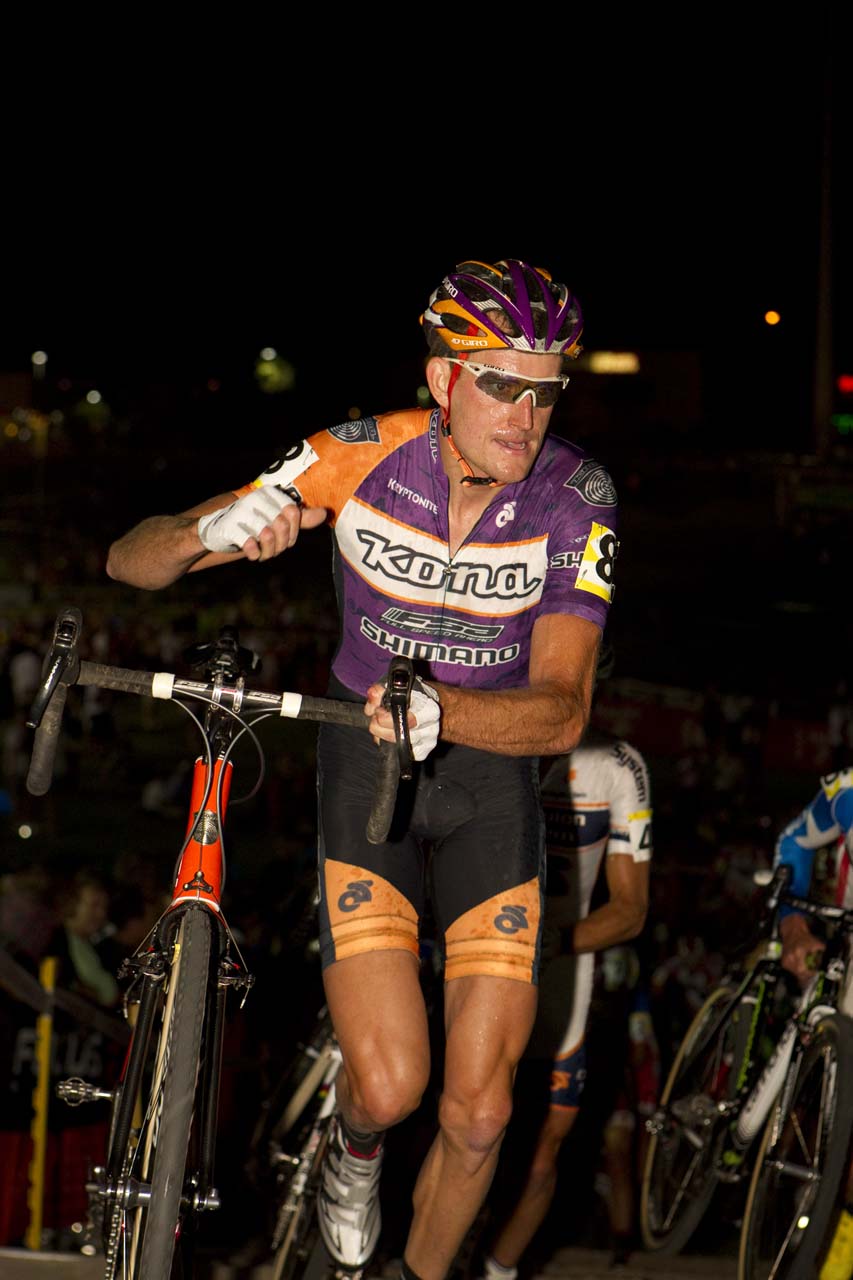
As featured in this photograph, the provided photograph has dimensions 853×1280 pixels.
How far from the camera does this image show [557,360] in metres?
4.23

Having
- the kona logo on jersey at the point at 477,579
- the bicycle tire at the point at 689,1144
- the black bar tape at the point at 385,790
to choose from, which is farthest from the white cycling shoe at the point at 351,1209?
the bicycle tire at the point at 689,1144

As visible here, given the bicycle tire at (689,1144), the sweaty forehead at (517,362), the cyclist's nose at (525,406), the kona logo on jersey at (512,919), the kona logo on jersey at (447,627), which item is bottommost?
the bicycle tire at (689,1144)

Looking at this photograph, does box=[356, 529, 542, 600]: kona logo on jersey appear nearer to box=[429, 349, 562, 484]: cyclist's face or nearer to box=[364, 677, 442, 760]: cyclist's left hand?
box=[429, 349, 562, 484]: cyclist's face

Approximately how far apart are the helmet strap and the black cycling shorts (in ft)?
2.78

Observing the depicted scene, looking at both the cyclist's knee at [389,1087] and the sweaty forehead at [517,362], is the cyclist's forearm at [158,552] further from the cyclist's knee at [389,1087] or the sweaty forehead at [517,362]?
the cyclist's knee at [389,1087]

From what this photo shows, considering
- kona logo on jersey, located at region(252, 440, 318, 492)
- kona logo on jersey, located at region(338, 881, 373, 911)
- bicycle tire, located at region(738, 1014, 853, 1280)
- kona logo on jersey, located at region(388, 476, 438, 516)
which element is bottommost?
bicycle tire, located at region(738, 1014, 853, 1280)

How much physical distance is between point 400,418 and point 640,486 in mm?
30971

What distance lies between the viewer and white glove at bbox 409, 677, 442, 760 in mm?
3406

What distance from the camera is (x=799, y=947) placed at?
19.2ft

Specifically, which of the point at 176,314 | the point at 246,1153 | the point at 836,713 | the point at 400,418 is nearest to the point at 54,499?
the point at 176,314

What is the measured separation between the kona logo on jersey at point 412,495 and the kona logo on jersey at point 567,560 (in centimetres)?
42

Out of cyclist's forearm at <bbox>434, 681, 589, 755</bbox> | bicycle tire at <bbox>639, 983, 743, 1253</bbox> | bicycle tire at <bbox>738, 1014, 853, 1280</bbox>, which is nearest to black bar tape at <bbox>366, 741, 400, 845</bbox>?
cyclist's forearm at <bbox>434, 681, 589, 755</bbox>

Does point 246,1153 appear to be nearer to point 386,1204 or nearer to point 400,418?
point 386,1204

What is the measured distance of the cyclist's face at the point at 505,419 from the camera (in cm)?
417
